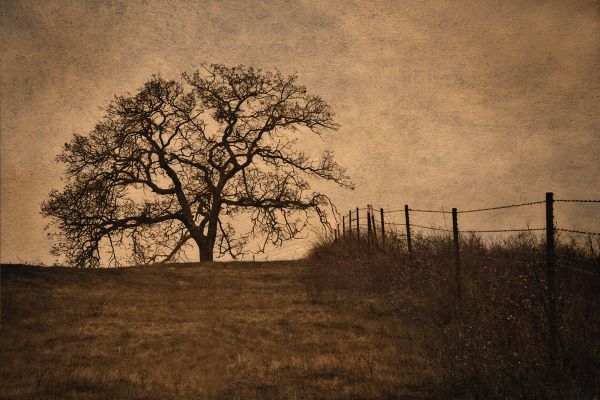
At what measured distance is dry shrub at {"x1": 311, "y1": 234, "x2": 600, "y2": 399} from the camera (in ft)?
17.6

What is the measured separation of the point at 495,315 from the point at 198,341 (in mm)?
4341

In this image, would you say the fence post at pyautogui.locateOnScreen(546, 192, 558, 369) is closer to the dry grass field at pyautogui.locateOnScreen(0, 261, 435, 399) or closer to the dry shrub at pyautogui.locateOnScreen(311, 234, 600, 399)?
the dry shrub at pyautogui.locateOnScreen(311, 234, 600, 399)

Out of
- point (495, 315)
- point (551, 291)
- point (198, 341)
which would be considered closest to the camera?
point (551, 291)

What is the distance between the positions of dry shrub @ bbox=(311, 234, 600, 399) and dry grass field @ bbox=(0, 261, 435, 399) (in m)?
0.39

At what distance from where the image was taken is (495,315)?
24.4 ft

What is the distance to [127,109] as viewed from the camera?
2084 centimetres

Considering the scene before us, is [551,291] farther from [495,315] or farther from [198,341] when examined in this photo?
[198,341]

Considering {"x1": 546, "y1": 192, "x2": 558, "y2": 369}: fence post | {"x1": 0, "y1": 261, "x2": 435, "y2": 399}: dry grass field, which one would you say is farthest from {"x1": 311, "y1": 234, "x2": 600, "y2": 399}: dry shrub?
{"x1": 0, "y1": 261, "x2": 435, "y2": 399}: dry grass field

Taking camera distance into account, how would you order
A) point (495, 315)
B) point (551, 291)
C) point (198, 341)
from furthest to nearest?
point (198, 341), point (495, 315), point (551, 291)

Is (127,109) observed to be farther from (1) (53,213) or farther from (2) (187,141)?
(1) (53,213)

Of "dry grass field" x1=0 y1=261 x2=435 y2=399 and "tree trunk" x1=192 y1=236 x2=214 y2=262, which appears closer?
"dry grass field" x1=0 y1=261 x2=435 y2=399

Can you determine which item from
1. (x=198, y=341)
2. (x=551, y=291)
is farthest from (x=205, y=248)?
(x=551, y=291)

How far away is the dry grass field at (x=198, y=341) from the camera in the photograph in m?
6.10

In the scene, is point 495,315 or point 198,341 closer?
point 495,315
